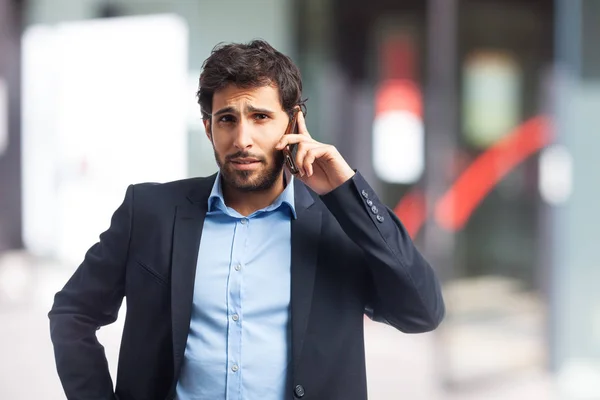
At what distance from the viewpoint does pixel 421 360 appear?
5055mm

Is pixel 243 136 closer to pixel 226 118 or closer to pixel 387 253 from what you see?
pixel 226 118

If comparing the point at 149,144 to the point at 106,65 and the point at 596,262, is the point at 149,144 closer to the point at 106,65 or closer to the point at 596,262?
the point at 106,65

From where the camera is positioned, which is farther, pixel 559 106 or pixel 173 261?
pixel 559 106

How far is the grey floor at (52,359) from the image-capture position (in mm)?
4918

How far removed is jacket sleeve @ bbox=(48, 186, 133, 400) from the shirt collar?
19cm

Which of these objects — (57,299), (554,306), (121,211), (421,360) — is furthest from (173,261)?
(554,306)

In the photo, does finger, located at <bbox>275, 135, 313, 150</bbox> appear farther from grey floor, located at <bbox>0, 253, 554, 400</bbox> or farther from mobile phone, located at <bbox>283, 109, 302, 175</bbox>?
grey floor, located at <bbox>0, 253, 554, 400</bbox>

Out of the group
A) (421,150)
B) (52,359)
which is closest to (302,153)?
(421,150)

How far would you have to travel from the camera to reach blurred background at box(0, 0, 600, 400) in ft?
16.2

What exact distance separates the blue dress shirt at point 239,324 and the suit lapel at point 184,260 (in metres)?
0.02

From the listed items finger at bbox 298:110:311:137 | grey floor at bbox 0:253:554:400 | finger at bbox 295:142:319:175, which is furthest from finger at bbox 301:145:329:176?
grey floor at bbox 0:253:554:400

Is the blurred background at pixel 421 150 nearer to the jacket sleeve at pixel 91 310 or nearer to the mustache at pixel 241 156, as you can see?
the jacket sleeve at pixel 91 310

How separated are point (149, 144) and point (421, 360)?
2114 millimetres

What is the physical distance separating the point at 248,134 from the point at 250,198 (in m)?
0.18
